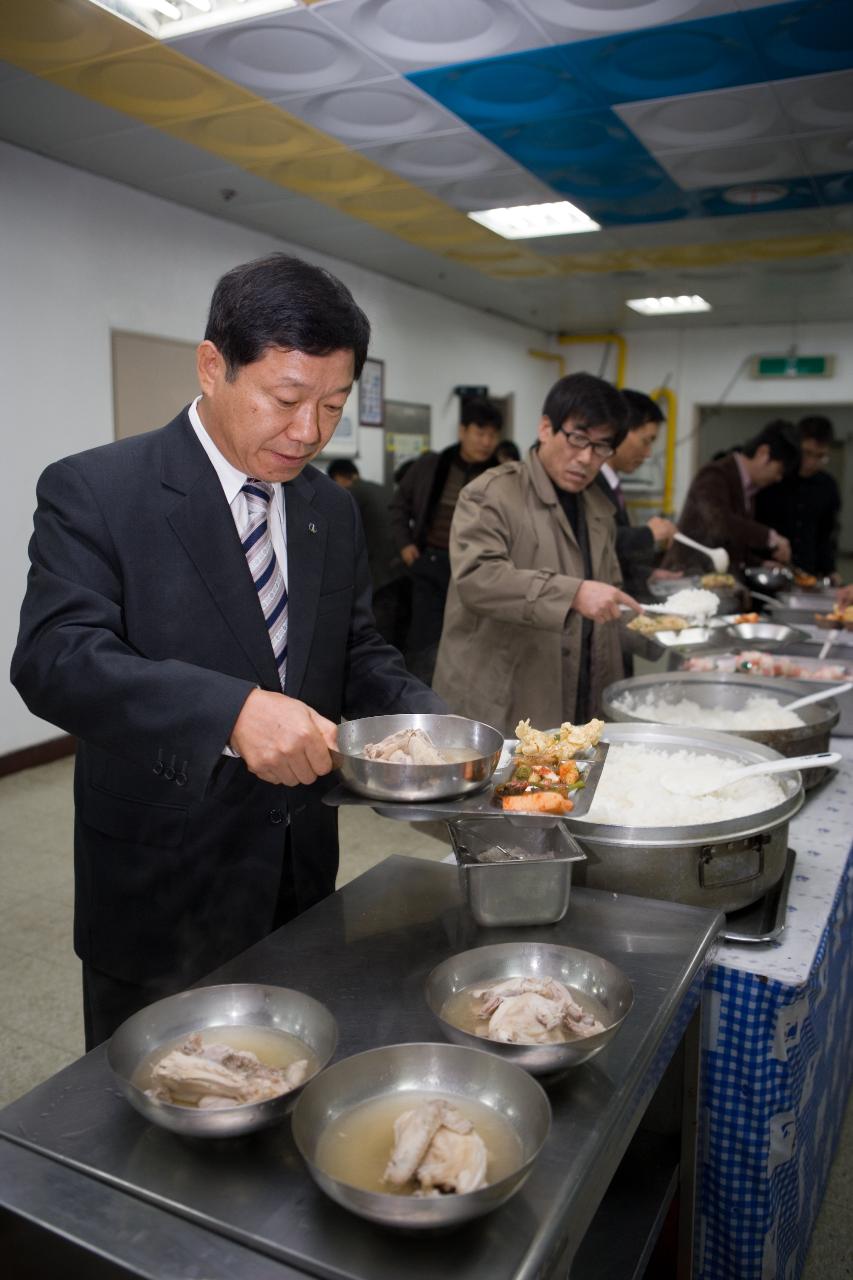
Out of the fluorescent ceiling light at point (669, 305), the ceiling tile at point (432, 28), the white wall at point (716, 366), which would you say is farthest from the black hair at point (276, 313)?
the white wall at point (716, 366)

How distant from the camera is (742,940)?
152cm

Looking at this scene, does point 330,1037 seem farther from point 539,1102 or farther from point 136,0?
point 136,0

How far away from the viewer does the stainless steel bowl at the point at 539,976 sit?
99 cm

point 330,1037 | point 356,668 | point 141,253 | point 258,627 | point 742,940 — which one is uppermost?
point 141,253

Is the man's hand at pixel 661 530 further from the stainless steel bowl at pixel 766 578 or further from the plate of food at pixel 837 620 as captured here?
the plate of food at pixel 837 620

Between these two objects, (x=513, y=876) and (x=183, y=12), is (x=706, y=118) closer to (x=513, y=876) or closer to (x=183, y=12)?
(x=183, y=12)

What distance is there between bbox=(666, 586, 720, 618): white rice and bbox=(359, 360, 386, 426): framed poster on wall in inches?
173

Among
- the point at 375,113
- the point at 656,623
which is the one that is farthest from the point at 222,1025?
the point at 375,113

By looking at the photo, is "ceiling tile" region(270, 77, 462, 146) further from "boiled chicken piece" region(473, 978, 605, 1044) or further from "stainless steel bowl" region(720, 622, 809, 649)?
"boiled chicken piece" region(473, 978, 605, 1044)

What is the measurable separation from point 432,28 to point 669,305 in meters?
6.39

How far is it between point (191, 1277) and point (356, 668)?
3.73 ft

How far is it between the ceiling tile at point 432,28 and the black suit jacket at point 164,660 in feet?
8.68

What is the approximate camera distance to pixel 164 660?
141 centimetres

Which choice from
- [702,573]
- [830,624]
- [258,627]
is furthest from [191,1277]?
[702,573]
